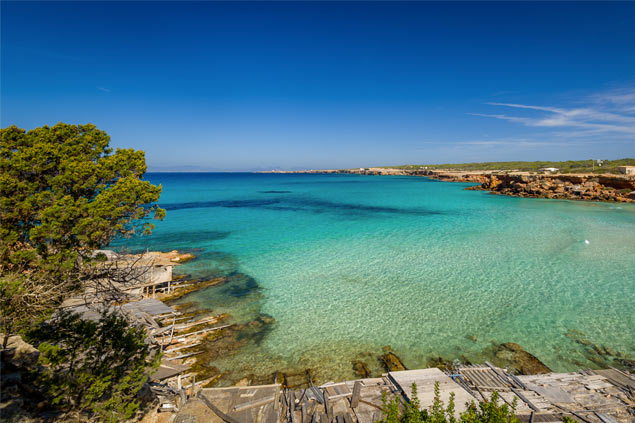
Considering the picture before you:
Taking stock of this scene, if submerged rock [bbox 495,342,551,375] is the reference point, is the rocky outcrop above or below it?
above

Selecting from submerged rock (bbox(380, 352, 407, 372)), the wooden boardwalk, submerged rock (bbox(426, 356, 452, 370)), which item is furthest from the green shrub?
submerged rock (bbox(426, 356, 452, 370))

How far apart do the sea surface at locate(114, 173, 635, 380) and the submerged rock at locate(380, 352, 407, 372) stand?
15.3 inches

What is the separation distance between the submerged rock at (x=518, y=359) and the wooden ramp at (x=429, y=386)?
4.17 metres

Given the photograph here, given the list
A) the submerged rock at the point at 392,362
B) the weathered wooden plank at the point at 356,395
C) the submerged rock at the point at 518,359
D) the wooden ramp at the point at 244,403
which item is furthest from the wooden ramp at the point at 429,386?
the submerged rock at the point at 518,359

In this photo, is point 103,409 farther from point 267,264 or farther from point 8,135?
point 267,264

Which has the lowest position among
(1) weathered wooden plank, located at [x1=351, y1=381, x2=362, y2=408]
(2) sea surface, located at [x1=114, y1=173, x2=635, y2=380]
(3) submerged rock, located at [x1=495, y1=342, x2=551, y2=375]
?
(3) submerged rock, located at [x1=495, y1=342, x2=551, y2=375]

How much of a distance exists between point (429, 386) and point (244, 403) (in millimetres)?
5898

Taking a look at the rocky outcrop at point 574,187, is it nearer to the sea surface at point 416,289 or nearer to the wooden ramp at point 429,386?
the sea surface at point 416,289

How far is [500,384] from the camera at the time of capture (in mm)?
9531

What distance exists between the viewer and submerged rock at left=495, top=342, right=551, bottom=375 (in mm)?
11508

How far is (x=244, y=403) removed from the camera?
8633 millimetres

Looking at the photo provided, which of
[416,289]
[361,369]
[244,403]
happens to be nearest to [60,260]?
[244,403]

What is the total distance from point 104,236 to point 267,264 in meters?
17.7

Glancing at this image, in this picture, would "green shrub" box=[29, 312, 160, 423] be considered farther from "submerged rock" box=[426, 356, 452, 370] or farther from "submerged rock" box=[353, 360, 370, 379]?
"submerged rock" box=[426, 356, 452, 370]
